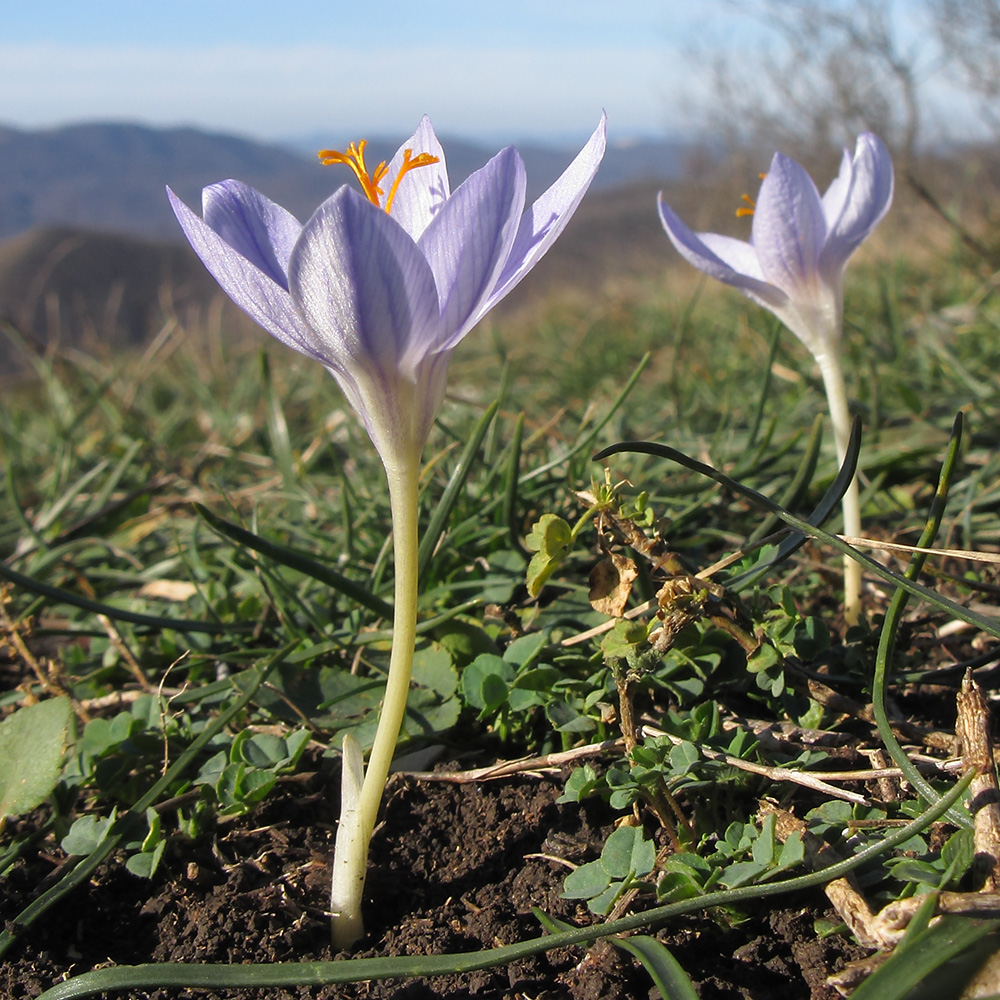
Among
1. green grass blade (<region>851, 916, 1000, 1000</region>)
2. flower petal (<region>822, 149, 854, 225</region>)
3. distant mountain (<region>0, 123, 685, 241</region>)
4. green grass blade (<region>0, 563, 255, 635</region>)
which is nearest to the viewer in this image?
→ green grass blade (<region>851, 916, 1000, 1000</region>)

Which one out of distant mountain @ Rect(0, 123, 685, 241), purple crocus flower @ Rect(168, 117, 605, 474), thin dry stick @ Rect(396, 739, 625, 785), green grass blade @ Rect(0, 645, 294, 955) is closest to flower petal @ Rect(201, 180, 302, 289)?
purple crocus flower @ Rect(168, 117, 605, 474)

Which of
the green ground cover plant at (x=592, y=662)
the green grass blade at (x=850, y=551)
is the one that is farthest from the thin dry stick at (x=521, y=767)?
the green grass blade at (x=850, y=551)

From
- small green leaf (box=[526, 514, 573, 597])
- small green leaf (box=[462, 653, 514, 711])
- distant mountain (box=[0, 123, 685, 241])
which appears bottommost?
small green leaf (box=[462, 653, 514, 711])

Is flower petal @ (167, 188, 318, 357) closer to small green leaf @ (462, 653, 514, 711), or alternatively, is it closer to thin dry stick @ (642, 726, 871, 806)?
small green leaf @ (462, 653, 514, 711)

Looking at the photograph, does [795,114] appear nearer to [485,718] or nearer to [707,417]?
[707,417]

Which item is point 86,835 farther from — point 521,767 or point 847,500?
point 847,500

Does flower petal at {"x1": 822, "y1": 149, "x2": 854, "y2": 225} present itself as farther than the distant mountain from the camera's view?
No

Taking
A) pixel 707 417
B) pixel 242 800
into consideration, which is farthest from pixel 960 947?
pixel 707 417
